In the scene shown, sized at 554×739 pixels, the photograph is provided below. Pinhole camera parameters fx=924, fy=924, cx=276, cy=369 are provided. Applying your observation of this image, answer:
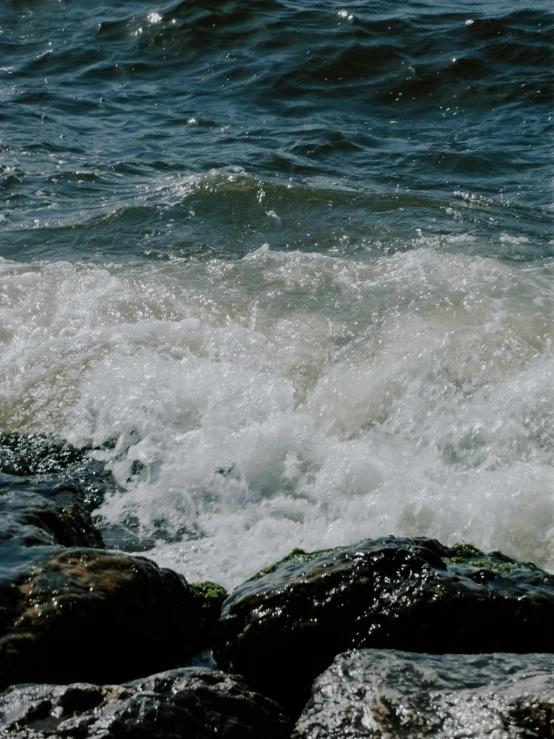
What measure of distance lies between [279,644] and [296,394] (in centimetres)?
312

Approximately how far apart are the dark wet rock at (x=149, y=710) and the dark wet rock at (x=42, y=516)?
3.24 ft

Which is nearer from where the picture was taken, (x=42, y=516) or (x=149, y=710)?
(x=149, y=710)

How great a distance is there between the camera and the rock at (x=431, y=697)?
2.44m

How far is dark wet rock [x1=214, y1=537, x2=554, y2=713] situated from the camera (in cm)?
312

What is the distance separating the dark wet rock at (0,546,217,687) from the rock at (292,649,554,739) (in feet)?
2.98

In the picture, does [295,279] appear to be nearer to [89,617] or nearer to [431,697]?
[89,617]

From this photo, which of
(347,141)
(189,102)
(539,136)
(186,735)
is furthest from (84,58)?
(186,735)

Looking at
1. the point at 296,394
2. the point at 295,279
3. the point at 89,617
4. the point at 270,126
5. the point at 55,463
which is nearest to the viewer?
the point at 89,617

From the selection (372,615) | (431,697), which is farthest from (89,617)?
(431,697)

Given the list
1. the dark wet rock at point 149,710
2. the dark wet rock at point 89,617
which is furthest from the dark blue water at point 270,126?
the dark wet rock at point 149,710

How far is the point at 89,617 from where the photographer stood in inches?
129

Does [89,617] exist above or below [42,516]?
above

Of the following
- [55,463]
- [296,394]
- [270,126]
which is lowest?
[270,126]

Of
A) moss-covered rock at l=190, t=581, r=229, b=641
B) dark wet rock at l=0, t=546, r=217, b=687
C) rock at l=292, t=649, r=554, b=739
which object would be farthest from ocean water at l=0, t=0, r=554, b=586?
rock at l=292, t=649, r=554, b=739
